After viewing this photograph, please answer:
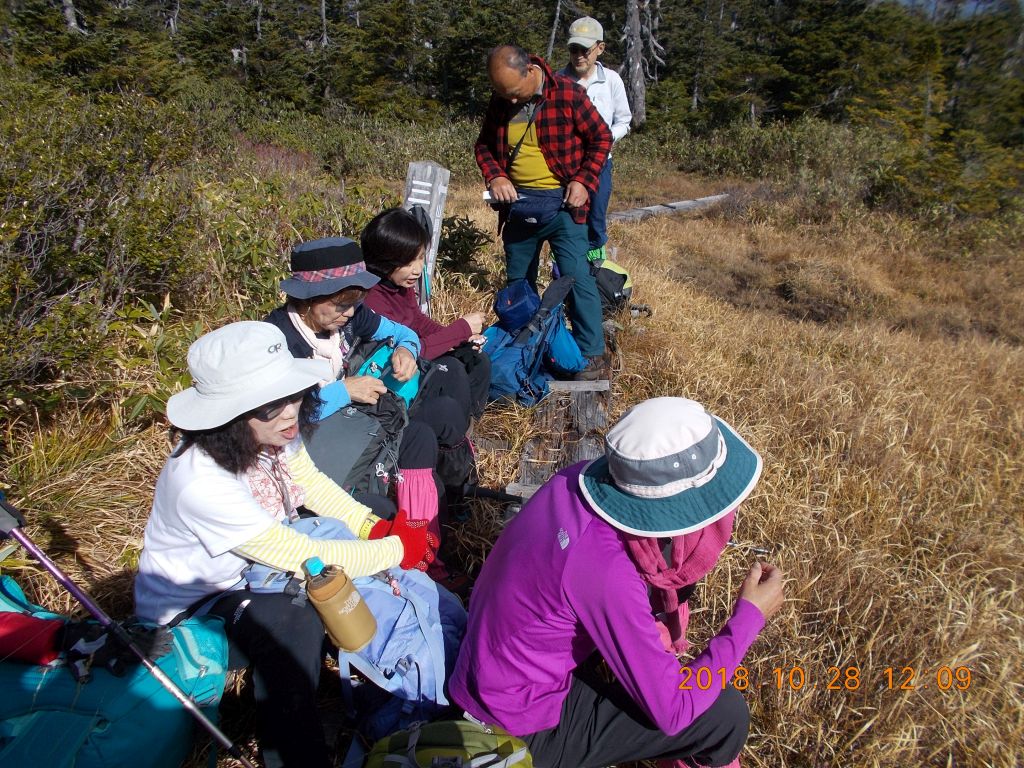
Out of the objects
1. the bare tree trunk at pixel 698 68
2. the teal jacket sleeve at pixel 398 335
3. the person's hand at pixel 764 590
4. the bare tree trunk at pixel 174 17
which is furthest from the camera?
the bare tree trunk at pixel 174 17

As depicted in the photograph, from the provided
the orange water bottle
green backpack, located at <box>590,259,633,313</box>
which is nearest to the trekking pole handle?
the orange water bottle

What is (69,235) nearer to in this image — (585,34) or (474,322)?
(474,322)

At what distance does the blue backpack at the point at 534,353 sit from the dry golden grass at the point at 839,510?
225 mm

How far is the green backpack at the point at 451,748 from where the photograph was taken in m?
1.45

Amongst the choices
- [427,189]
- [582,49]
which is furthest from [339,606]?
[582,49]

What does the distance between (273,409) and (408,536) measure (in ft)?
2.32

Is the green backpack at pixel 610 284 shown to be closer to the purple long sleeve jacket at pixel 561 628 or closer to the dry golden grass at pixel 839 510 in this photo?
the dry golden grass at pixel 839 510

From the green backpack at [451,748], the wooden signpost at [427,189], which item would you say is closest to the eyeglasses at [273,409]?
the green backpack at [451,748]

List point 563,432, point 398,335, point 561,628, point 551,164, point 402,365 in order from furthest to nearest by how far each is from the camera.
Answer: point 551,164, point 563,432, point 398,335, point 402,365, point 561,628

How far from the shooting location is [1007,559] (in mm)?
2707

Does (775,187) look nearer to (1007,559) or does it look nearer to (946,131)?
(946,131)

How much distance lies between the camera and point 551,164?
152 inches

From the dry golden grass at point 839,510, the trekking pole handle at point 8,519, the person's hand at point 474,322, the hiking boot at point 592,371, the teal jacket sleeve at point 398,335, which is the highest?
the trekking pole handle at point 8,519

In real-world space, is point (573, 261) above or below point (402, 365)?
above
